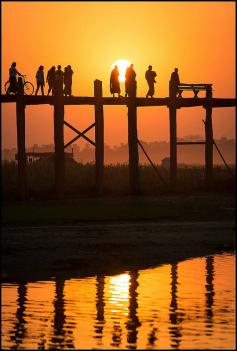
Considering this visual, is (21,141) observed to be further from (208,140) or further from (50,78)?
(208,140)

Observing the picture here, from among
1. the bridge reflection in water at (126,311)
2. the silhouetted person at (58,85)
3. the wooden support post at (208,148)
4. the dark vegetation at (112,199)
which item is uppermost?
the silhouetted person at (58,85)

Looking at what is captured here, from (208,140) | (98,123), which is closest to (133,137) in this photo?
(98,123)

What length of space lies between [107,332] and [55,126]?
25.0 meters

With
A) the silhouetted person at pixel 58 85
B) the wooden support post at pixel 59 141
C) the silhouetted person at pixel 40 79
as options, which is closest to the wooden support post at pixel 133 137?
the wooden support post at pixel 59 141

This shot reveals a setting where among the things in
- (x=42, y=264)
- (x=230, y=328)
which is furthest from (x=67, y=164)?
(x=230, y=328)

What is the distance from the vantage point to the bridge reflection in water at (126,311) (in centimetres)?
1711

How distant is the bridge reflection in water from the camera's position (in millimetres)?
17109

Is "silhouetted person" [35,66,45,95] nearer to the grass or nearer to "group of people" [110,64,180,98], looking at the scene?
"group of people" [110,64,180,98]

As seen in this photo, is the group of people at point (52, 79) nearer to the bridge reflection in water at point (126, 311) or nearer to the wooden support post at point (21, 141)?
the wooden support post at point (21, 141)

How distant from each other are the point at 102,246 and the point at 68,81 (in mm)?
15714

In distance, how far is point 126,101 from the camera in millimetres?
44406

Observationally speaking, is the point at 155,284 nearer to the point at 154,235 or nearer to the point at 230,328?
the point at 230,328

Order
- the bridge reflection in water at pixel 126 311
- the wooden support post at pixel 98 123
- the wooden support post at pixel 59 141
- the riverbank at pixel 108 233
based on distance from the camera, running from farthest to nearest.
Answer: the wooden support post at pixel 98 123 → the wooden support post at pixel 59 141 → the riverbank at pixel 108 233 → the bridge reflection in water at pixel 126 311

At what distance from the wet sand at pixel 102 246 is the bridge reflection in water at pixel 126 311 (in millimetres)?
1421
